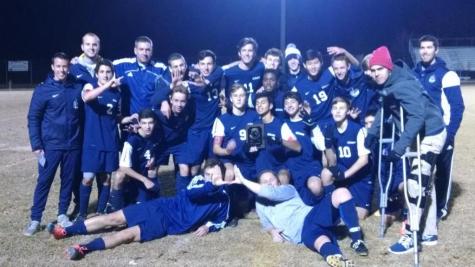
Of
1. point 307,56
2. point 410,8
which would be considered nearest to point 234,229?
point 307,56

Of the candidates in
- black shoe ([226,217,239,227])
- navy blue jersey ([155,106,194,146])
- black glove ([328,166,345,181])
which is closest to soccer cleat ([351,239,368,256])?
black glove ([328,166,345,181])

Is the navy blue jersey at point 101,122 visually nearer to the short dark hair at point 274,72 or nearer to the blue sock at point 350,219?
the short dark hair at point 274,72

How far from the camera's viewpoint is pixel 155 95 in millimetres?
6777

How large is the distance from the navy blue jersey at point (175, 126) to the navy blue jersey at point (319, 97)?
4.79ft

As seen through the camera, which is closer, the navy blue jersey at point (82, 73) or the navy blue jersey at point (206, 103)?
the navy blue jersey at point (82, 73)

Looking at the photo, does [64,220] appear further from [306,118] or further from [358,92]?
[358,92]

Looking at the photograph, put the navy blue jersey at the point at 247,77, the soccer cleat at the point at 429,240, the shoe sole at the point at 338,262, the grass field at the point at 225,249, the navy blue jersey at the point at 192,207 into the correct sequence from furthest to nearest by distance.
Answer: the navy blue jersey at the point at 247,77 < the navy blue jersey at the point at 192,207 < the soccer cleat at the point at 429,240 < the grass field at the point at 225,249 < the shoe sole at the point at 338,262

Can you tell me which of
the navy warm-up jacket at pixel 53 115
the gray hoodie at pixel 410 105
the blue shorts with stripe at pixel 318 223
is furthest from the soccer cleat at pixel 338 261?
the navy warm-up jacket at pixel 53 115

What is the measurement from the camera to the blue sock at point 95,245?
527cm

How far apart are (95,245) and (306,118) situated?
2992mm

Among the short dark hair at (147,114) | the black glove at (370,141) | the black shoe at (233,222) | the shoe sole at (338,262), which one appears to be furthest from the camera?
the short dark hair at (147,114)

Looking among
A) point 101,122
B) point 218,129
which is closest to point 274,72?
point 218,129

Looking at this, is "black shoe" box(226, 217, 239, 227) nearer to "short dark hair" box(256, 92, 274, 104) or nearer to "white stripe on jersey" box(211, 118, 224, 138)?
"white stripe on jersey" box(211, 118, 224, 138)

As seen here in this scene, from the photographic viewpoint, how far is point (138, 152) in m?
6.54
